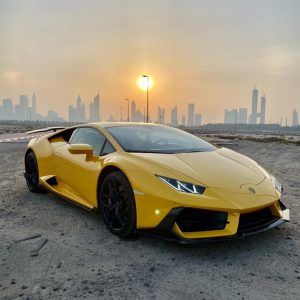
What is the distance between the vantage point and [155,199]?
3443 millimetres

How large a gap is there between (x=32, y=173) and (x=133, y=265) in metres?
3.50

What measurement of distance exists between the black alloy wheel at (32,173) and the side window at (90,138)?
1.04 meters

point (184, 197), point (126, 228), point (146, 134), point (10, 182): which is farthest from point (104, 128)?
point (10, 182)

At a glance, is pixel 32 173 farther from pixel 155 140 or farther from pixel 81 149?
pixel 155 140

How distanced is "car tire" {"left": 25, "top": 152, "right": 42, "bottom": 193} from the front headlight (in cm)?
311

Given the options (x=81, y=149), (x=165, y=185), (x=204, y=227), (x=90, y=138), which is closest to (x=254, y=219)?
(x=204, y=227)

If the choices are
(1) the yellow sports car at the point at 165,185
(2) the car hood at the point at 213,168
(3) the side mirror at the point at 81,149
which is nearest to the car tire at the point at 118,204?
(1) the yellow sports car at the point at 165,185

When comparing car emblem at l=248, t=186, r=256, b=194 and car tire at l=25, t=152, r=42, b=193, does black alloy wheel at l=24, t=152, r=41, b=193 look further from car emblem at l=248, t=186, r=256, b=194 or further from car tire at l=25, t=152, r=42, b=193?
car emblem at l=248, t=186, r=256, b=194

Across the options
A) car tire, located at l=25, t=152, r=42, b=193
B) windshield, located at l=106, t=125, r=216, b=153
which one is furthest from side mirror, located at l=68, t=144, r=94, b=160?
car tire, located at l=25, t=152, r=42, b=193

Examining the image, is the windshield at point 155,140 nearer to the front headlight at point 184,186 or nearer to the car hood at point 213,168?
the car hood at point 213,168

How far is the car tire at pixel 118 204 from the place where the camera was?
3.71m

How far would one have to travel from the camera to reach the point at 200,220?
341 centimetres

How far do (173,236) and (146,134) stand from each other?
1851 millimetres

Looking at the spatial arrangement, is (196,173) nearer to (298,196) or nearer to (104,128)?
(104,128)
